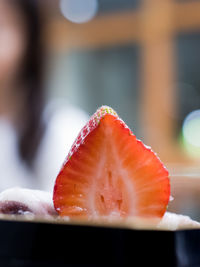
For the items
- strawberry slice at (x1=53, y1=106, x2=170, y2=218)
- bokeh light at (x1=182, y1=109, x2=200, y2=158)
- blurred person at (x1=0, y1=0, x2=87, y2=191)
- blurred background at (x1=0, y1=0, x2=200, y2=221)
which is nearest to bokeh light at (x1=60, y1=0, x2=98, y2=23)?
blurred background at (x1=0, y1=0, x2=200, y2=221)

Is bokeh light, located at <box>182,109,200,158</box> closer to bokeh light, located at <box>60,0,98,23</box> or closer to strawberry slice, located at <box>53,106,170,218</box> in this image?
bokeh light, located at <box>60,0,98,23</box>

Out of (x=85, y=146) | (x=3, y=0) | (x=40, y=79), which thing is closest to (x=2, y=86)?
(x=40, y=79)

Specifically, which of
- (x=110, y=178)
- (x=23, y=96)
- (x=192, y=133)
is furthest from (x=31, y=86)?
(x=110, y=178)

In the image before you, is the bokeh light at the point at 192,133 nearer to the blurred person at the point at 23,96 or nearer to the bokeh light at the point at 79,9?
the bokeh light at the point at 79,9

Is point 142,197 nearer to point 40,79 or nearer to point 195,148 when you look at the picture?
point 40,79

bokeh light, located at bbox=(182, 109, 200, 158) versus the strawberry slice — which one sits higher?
bokeh light, located at bbox=(182, 109, 200, 158)

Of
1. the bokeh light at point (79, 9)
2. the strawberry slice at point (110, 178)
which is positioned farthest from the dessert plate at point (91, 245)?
the bokeh light at point (79, 9)
